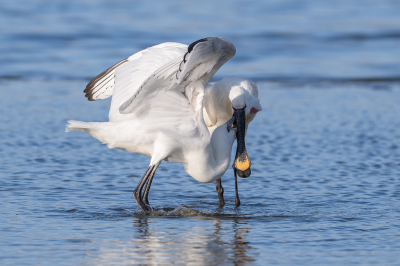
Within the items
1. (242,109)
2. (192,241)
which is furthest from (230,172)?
(192,241)

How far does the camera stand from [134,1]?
2916cm

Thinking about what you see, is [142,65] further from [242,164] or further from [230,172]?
[230,172]

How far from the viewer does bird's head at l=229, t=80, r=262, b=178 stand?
7.45 meters

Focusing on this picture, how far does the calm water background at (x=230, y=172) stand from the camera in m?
5.89

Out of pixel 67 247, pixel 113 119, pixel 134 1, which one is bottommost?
pixel 67 247

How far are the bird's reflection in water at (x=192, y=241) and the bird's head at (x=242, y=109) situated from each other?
930 millimetres

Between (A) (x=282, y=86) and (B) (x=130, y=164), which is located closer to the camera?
(B) (x=130, y=164)

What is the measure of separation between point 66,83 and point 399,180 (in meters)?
9.46

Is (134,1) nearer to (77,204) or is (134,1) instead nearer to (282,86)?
(282,86)

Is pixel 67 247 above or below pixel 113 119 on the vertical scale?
below

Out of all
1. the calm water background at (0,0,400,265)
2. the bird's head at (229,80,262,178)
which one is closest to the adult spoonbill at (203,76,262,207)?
the bird's head at (229,80,262,178)

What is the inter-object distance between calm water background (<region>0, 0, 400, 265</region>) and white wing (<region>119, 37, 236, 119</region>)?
1.11 meters

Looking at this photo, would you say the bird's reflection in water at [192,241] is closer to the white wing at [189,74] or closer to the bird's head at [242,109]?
the bird's head at [242,109]

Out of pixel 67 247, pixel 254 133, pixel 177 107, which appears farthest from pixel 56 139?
pixel 67 247
